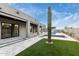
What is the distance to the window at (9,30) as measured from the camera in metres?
7.46

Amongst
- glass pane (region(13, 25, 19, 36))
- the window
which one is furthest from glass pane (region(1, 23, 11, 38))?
glass pane (region(13, 25, 19, 36))

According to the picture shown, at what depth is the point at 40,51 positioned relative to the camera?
553 centimetres

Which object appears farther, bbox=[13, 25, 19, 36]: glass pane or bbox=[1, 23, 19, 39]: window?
bbox=[13, 25, 19, 36]: glass pane

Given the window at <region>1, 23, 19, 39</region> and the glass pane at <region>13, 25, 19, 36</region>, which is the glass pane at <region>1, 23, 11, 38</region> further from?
the glass pane at <region>13, 25, 19, 36</region>

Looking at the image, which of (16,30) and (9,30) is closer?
(9,30)

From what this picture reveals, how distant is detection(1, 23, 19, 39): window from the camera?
7457 millimetres

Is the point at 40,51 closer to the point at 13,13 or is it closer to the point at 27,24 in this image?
the point at 13,13

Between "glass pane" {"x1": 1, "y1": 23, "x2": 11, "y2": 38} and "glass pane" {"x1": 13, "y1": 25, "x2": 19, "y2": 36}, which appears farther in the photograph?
"glass pane" {"x1": 13, "y1": 25, "x2": 19, "y2": 36}

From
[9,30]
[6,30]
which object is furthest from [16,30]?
[6,30]

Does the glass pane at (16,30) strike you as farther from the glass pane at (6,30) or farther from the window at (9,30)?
the glass pane at (6,30)

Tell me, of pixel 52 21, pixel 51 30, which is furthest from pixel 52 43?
pixel 52 21

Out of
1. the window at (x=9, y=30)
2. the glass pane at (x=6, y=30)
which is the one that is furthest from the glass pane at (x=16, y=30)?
the glass pane at (x=6, y=30)

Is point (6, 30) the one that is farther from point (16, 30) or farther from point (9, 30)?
point (16, 30)

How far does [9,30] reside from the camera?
26.9 ft
